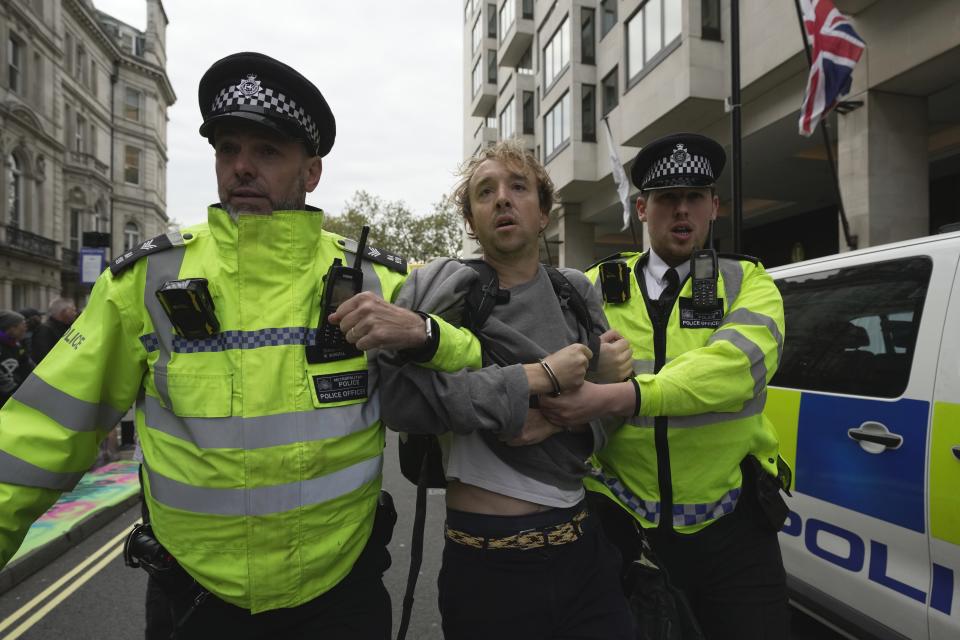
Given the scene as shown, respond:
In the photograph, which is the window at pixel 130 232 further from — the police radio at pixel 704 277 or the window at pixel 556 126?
the police radio at pixel 704 277

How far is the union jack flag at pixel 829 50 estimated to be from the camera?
692 cm

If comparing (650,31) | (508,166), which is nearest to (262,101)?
(508,166)

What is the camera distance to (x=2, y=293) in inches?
985

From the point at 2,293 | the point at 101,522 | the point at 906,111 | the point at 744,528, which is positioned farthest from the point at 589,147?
the point at 2,293

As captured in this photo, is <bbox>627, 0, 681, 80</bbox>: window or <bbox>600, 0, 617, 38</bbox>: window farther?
<bbox>600, 0, 617, 38</bbox>: window

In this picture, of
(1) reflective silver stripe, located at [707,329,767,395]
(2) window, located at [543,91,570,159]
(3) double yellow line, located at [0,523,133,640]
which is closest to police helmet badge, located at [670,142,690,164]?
(1) reflective silver stripe, located at [707,329,767,395]

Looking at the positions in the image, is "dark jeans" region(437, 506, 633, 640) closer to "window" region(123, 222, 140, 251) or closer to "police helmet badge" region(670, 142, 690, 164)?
"police helmet badge" region(670, 142, 690, 164)

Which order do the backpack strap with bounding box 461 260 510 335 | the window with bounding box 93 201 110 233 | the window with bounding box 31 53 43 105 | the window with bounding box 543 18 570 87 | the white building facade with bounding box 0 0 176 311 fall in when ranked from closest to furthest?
the backpack strap with bounding box 461 260 510 335
the window with bounding box 543 18 570 87
the white building facade with bounding box 0 0 176 311
the window with bounding box 31 53 43 105
the window with bounding box 93 201 110 233

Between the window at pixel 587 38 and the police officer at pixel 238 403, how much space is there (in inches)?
702

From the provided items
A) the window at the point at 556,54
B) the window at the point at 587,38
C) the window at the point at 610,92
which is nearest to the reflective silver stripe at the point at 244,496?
the window at the point at 610,92

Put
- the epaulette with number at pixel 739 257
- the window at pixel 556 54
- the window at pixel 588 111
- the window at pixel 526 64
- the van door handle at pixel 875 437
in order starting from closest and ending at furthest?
the epaulette with number at pixel 739 257 < the van door handle at pixel 875 437 < the window at pixel 588 111 < the window at pixel 556 54 < the window at pixel 526 64

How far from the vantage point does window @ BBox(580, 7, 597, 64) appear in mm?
17625

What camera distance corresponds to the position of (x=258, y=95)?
1541 mm

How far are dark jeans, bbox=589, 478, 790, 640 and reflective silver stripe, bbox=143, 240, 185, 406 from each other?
1492 millimetres
